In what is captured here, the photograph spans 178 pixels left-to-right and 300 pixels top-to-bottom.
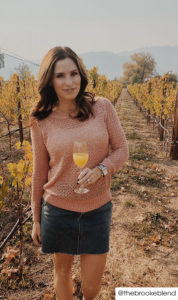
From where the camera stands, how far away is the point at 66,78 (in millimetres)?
1361

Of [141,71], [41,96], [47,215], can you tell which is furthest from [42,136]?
[141,71]

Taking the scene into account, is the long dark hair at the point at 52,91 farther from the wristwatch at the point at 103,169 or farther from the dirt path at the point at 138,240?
the dirt path at the point at 138,240

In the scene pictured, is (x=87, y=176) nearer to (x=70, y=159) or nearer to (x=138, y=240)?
(x=70, y=159)

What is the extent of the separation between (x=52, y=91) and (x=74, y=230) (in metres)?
Answer: 0.96

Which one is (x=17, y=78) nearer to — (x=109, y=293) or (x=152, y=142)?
(x=152, y=142)

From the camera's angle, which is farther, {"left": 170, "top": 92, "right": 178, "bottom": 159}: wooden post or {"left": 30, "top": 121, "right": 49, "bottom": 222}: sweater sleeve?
{"left": 170, "top": 92, "right": 178, "bottom": 159}: wooden post

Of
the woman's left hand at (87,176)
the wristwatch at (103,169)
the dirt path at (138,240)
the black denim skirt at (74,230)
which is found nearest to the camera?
the woman's left hand at (87,176)

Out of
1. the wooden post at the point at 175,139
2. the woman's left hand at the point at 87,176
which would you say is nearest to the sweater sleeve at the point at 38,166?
the woman's left hand at the point at 87,176

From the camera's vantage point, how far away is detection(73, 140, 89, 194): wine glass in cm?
127

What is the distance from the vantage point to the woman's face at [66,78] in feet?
4.44

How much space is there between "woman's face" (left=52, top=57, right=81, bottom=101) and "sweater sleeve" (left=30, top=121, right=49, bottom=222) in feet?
0.91

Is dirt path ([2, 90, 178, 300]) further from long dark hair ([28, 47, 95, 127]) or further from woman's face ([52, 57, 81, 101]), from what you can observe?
A: woman's face ([52, 57, 81, 101])

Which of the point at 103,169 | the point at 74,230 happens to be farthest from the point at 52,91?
the point at 74,230

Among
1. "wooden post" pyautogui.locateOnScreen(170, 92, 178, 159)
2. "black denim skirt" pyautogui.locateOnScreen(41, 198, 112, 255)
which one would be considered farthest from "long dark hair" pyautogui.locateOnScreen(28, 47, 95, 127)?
"wooden post" pyautogui.locateOnScreen(170, 92, 178, 159)
